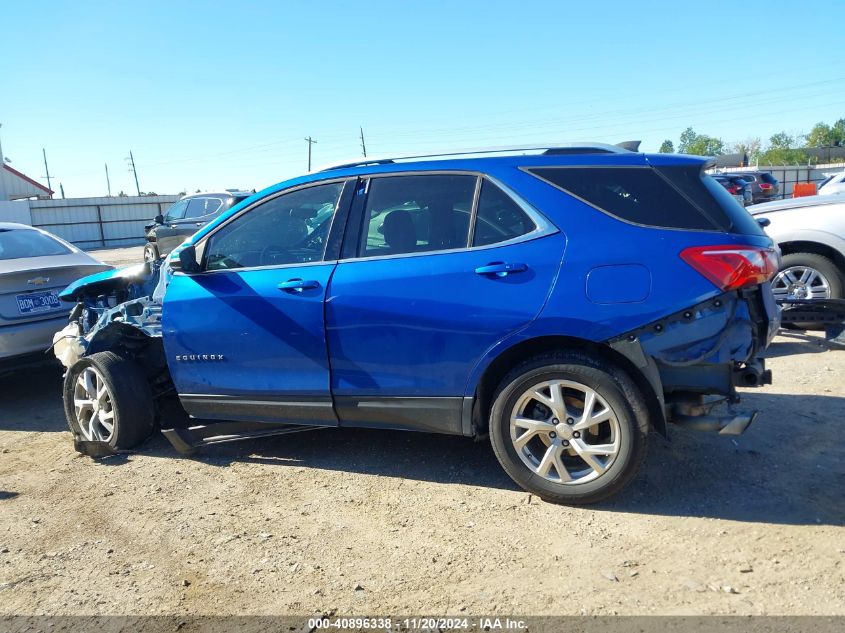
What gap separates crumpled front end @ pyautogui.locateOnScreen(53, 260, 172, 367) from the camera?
15.5ft

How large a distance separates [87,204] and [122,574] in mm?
31826

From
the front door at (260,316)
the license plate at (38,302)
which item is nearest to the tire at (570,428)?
the front door at (260,316)

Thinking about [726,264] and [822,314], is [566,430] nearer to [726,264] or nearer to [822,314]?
[726,264]

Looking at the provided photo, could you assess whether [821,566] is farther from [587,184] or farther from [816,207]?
[816,207]

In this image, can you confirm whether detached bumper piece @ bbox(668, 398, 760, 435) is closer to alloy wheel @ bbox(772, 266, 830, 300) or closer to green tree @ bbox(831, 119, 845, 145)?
alloy wheel @ bbox(772, 266, 830, 300)

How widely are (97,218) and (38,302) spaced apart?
28.4 meters

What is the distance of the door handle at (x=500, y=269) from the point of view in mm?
3495

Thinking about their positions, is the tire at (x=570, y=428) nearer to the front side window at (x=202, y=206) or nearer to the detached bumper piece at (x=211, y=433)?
the detached bumper piece at (x=211, y=433)

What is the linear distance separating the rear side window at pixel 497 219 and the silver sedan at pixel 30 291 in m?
4.34

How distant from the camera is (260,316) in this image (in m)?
4.03

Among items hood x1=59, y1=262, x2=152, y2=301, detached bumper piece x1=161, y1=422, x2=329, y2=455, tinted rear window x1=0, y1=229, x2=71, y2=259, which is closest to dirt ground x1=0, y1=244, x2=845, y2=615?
detached bumper piece x1=161, y1=422, x2=329, y2=455

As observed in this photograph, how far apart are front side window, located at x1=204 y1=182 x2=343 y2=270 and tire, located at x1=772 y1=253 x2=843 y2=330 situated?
15.8 ft

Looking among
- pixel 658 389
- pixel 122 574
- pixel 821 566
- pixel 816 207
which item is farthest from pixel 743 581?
pixel 816 207

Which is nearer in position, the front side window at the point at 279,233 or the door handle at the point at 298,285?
the door handle at the point at 298,285
